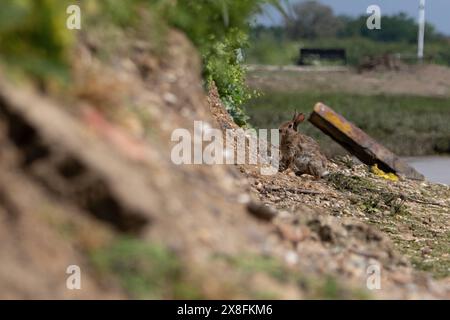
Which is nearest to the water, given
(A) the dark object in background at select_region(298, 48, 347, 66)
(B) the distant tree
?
(A) the dark object in background at select_region(298, 48, 347, 66)

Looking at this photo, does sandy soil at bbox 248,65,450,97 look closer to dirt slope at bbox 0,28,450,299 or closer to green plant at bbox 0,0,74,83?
dirt slope at bbox 0,28,450,299

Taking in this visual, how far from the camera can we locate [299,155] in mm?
14203

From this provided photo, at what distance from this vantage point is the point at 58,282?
523 centimetres

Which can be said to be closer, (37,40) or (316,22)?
(37,40)

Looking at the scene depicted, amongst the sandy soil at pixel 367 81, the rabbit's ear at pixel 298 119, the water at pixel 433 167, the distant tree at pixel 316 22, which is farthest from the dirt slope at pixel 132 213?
the distant tree at pixel 316 22

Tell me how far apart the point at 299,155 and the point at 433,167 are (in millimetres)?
8917

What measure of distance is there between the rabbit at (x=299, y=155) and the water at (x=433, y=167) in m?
5.12

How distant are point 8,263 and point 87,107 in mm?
983

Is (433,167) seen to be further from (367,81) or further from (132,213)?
(367,81)

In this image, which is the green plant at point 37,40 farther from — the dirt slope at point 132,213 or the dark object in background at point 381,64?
the dark object in background at point 381,64

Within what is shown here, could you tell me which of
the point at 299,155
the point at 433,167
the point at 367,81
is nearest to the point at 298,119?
the point at 299,155

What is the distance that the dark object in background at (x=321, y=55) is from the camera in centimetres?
6178
